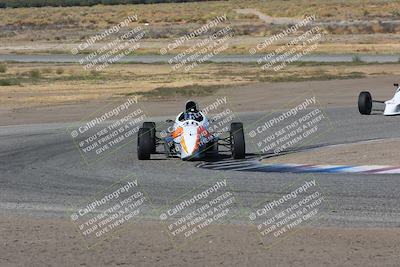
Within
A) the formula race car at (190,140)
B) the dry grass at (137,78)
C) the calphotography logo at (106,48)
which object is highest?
the calphotography logo at (106,48)

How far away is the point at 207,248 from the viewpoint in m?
12.2

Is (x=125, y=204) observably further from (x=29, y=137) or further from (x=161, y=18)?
(x=161, y=18)

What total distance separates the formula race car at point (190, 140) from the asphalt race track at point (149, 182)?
0.27 meters

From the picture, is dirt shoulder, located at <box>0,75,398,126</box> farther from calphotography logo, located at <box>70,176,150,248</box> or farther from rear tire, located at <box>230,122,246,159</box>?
calphotography logo, located at <box>70,176,150,248</box>

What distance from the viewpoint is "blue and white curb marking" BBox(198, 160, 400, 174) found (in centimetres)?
1852

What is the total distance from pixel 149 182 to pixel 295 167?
130 inches

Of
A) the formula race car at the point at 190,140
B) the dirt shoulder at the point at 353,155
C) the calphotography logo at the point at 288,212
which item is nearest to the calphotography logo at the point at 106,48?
the formula race car at the point at 190,140

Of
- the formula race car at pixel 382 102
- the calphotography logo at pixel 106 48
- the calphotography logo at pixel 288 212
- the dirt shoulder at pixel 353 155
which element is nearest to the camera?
the calphotography logo at pixel 288 212

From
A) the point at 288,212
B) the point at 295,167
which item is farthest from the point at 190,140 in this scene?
the point at 288,212

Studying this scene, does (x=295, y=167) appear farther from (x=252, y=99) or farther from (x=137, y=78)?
(x=137, y=78)

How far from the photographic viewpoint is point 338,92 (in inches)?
1489

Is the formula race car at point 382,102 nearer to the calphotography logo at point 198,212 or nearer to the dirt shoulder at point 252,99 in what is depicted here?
the dirt shoulder at point 252,99

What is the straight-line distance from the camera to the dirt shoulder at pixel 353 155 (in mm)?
19625

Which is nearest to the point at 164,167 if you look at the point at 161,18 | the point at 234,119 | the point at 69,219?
the point at 69,219
